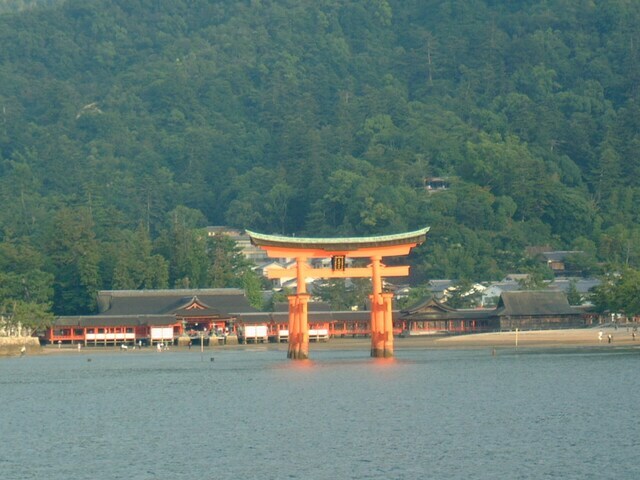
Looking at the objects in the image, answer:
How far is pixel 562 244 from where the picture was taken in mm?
130625

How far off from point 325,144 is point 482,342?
74.2 metres

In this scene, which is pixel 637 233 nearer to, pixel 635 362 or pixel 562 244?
pixel 562 244

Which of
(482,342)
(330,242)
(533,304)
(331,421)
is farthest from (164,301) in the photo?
(331,421)

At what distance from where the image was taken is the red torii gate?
69.0 m

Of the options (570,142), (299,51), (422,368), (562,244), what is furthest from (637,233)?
(299,51)

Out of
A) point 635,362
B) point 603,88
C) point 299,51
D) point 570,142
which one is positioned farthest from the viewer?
point 299,51

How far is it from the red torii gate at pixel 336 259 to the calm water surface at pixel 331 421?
90.3 inches

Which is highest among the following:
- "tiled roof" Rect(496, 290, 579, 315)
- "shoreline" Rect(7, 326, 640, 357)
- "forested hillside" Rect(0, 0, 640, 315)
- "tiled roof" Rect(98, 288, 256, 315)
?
"forested hillside" Rect(0, 0, 640, 315)

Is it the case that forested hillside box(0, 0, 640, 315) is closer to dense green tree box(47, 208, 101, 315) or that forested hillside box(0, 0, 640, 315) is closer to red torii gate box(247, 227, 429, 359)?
dense green tree box(47, 208, 101, 315)

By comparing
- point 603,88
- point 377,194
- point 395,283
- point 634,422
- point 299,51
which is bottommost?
point 634,422

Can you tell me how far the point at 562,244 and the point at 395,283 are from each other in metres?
18.0

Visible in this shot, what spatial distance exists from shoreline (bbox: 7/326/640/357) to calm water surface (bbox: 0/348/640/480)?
13.7 meters

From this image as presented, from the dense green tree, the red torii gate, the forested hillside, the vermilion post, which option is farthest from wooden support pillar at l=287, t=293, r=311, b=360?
the dense green tree

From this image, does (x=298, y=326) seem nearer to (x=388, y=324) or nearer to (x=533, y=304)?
(x=388, y=324)
